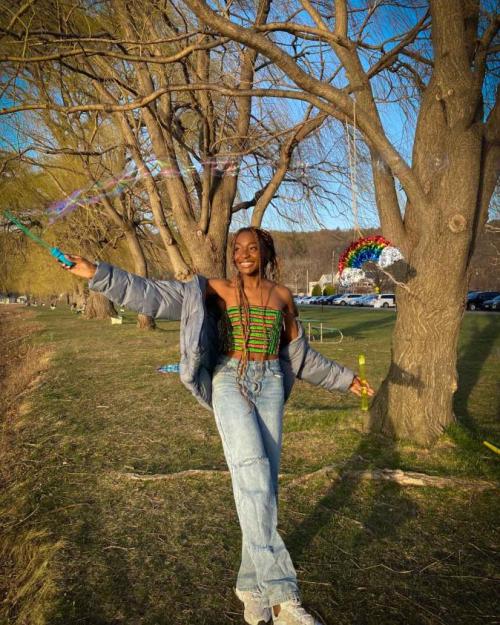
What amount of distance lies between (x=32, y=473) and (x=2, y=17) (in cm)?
654

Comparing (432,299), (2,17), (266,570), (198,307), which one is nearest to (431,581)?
(266,570)

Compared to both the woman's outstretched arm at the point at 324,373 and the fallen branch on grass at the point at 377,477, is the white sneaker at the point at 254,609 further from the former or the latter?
the fallen branch on grass at the point at 377,477

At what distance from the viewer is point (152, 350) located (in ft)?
48.3

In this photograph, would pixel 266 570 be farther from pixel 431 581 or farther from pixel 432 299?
pixel 432 299

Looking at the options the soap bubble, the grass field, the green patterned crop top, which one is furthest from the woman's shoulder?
the soap bubble

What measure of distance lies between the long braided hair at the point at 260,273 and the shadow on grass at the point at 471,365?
136 inches

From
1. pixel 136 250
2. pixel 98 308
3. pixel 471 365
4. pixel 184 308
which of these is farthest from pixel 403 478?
pixel 98 308

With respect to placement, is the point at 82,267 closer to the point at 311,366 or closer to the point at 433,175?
the point at 311,366

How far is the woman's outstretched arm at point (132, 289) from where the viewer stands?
2576mm

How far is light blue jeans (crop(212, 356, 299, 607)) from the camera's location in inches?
99.0

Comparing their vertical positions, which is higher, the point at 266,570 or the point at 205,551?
the point at 266,570

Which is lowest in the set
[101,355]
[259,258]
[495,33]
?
[101,355]

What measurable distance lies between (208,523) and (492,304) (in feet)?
129

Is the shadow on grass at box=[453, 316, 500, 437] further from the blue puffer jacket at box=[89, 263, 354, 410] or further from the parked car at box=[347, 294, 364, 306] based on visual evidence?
the parked car at box=[347, 294, 364, 306]
